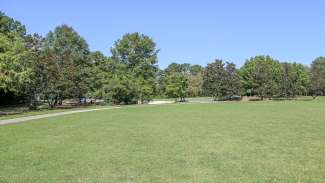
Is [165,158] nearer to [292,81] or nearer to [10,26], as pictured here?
[10,26]

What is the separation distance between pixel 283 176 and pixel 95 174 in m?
3.77

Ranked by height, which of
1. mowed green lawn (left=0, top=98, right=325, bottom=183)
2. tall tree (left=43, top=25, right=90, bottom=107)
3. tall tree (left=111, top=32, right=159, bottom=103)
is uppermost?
tall tree (left=111, top=32, right=159, bottom=103)

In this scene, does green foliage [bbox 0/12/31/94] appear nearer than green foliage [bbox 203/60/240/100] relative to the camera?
Yes

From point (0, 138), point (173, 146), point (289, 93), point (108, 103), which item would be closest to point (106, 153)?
point (173, 146)

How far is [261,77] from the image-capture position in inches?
3492

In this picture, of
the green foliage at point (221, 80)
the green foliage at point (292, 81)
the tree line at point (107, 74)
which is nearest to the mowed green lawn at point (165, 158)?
the tree line at point (107, 74)

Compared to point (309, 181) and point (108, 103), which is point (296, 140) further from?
point (108, 103)

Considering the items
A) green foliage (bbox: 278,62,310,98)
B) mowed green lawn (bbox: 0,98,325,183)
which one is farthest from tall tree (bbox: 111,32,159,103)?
mowed green lawn (bbox: 0,98,325,183)

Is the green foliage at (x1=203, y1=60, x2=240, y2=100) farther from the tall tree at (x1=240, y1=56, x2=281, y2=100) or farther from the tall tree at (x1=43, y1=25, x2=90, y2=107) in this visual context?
the tall tree at (x1=43, y1=25, x2=90, y2=107)

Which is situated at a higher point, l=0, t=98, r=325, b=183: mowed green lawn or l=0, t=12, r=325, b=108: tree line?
l=0, t=12, r=325, b=108: tree line

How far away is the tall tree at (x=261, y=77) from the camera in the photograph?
88.6 m

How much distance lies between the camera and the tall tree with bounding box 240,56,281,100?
8862 centimetres

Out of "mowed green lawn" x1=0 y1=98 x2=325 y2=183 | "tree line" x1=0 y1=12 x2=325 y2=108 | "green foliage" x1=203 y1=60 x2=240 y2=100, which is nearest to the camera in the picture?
"mowed green lawn" x1=0 y1=98 x2=325 y2=183

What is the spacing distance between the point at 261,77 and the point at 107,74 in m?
32.6
